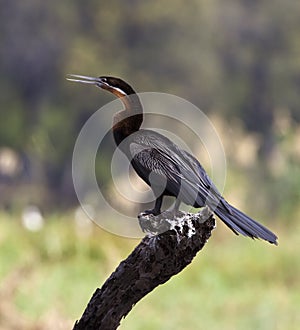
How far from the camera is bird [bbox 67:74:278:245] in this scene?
2.75 meters

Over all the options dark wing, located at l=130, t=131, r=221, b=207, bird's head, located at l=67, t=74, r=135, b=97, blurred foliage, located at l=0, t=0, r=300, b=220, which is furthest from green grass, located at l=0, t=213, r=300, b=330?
blurred foliage, located at l=0, t=0, r=300, b=220

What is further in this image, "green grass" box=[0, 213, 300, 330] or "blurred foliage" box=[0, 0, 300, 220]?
"blurred foliage" box=[0, 0, 300, 220]

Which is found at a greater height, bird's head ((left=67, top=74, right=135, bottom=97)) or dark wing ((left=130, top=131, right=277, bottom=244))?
bird's head ((left=67, top=74, right=135, bottom=97))

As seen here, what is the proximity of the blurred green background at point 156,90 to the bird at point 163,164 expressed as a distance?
2.41 m

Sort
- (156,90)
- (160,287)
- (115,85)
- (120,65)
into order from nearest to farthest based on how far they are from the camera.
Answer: (115,85) < (160,287) < (156,90) < (120,65)

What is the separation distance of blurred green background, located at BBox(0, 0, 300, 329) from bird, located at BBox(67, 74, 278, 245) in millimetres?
2407

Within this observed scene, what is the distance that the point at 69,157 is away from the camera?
65.9 feet

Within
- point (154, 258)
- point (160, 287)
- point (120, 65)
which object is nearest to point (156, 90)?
point (120, 65)

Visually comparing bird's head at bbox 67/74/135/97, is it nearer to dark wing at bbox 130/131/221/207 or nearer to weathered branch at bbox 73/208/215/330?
dark wing at bbox 130/131/221/207

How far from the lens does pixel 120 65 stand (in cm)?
2108

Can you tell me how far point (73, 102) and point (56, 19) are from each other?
2381 millimetres

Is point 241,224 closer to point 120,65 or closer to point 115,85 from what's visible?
point 115,85

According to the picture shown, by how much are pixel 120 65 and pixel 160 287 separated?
569 inches

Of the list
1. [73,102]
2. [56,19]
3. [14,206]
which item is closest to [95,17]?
[56,19]
